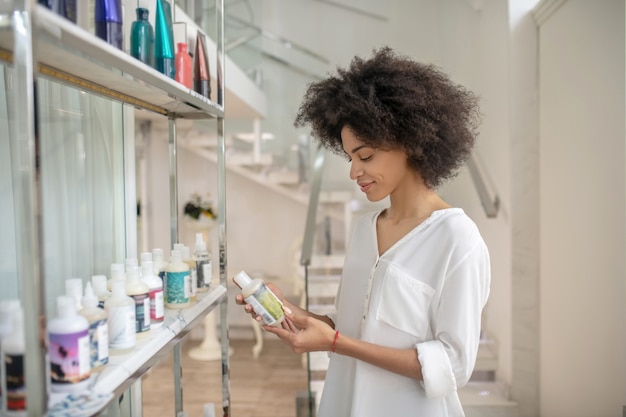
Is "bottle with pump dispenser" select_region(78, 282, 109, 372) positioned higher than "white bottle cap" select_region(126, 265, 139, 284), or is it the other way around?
"white bottle cap" select_region(126, 265, 139, 284)

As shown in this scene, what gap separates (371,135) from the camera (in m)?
1.19

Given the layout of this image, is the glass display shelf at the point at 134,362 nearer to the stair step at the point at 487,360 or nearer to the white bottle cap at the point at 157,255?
the white bottle cap at the point at 157,255

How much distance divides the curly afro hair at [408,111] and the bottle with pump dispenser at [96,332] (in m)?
0.70

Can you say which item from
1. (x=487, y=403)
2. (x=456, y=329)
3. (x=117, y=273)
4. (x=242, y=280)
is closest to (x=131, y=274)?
(x=117, y=273)

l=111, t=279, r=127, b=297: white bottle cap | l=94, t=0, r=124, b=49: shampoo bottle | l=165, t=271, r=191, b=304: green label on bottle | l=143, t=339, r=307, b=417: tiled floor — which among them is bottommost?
l=143, t=339, r=307, b=417: tiled floor

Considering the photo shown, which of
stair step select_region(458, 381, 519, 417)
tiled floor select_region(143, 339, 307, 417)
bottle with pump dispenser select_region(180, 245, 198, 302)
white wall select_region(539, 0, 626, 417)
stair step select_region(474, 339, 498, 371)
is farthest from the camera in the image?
tiled floor select_region(143, 339, 307, 417)

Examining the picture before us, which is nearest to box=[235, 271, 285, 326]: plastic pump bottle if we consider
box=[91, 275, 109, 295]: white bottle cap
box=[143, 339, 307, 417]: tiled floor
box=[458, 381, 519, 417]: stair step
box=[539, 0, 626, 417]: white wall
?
box=[91, 275, 109, 295]: white bottle cap

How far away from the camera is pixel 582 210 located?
225 centimetres

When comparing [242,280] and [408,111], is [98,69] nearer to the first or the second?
[242,280]

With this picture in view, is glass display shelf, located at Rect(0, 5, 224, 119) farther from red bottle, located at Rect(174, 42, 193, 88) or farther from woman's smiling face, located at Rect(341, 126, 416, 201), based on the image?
woman's smiling face, located at Rect(341, 126, 416, 201)

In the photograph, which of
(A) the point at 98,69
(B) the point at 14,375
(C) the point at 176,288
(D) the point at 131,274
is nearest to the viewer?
(B) the point at 14,375

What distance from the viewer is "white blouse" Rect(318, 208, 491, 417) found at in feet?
3.63

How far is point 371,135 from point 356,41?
4190mm

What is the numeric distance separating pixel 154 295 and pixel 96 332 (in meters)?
0.27
